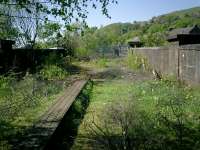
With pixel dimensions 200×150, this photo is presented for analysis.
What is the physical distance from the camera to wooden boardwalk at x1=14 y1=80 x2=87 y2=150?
→ 657cm

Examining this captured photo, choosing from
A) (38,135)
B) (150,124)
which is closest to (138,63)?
(150,124)

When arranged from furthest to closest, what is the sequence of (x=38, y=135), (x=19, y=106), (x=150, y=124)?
(x=19, y=106), (x=150, y=124), (x=38, y=135)

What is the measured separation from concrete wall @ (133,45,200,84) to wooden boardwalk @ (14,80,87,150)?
175 inches

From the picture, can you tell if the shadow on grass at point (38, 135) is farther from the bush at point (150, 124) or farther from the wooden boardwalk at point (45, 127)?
the bush at point (150, 124)

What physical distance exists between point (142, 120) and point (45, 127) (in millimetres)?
2206

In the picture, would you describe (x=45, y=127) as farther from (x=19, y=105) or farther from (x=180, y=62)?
(x=180, y=62)

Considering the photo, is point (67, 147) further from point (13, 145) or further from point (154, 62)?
point (154, 62)

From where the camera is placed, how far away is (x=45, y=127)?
25.6ft

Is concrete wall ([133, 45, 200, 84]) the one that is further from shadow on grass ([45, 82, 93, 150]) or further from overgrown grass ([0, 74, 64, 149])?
overgrown grass ([0, 74, 64, 149])

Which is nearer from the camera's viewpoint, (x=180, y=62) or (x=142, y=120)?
(x=142, y=120)

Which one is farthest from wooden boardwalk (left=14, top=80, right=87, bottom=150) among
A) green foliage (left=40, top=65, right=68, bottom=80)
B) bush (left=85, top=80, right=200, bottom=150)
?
green foliage (left=40, top=65, right=68, bottom=80)

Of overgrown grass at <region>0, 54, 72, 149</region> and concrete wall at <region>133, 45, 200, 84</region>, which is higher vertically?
concrete wall at <region>133, 45, 200, 84</region>

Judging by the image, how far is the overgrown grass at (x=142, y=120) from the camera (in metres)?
7.04

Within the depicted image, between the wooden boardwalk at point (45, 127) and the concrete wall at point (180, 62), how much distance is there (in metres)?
4.45
